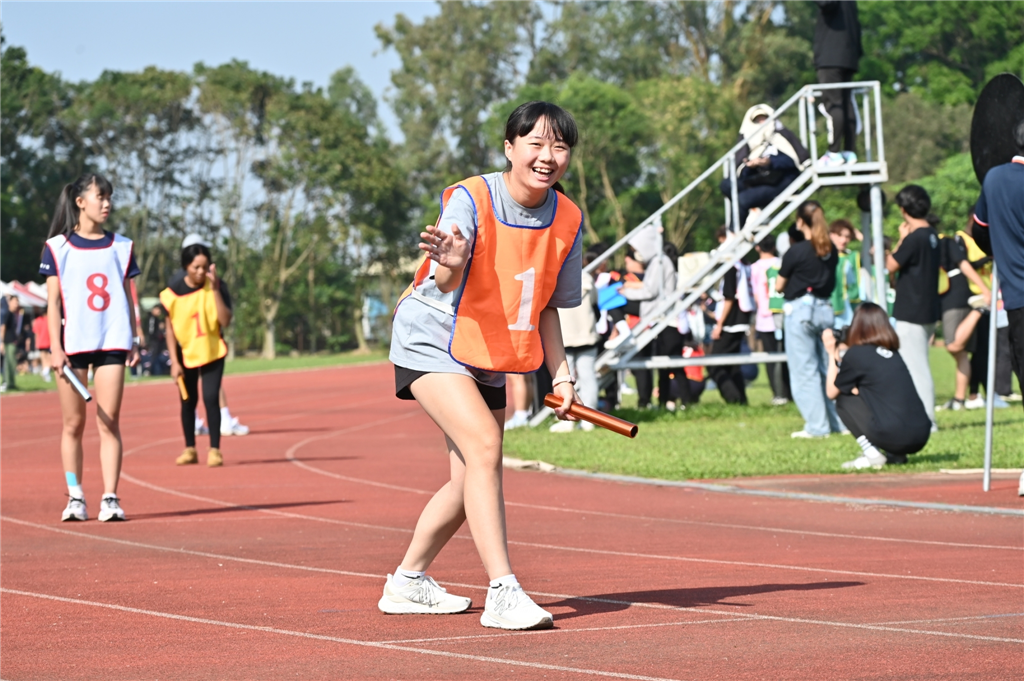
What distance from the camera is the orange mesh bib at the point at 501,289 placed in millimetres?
5086

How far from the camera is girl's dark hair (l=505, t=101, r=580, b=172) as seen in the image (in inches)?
203

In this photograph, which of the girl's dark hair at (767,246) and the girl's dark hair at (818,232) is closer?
the girl's dark hair at (818,232)


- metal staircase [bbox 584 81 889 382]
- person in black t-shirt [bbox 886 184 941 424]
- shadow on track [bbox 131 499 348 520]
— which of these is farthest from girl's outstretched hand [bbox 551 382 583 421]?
metal staircase [bbox 584 81 889 382]

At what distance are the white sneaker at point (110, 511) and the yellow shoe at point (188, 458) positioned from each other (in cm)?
396

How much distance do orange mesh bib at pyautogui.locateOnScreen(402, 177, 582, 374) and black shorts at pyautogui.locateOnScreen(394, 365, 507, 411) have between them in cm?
18

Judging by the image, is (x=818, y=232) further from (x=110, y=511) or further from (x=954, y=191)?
(x=954, y=191)

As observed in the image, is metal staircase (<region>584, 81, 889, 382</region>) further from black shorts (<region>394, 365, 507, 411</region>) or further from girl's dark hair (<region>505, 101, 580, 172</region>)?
girl's dark hair (<region>505, 101, 580, 172</region>)

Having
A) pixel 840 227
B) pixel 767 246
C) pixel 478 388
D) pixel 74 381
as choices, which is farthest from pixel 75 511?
pixel 767 246

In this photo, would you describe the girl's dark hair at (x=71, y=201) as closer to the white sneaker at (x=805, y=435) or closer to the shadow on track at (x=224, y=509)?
the shadow on track at (x=224, y=509)

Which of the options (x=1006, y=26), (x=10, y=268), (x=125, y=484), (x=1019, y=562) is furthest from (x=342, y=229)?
(x=1019, y=562)

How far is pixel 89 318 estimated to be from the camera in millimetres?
8742

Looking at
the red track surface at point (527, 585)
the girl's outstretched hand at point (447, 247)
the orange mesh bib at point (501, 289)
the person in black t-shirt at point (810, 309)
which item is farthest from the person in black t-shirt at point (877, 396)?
the girl's outstretched hand at point (447, 247)

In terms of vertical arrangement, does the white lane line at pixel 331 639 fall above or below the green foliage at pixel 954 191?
below

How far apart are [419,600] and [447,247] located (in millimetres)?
1542
